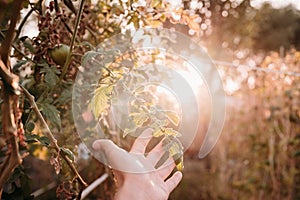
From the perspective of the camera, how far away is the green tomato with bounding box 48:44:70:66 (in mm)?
875

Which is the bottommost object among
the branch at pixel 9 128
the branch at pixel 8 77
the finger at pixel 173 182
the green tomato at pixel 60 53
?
the finger at pixel 173 182

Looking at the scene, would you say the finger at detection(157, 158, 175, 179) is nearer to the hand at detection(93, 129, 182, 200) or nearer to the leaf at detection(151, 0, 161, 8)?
the hand at detection(93, 129, 182, 200)

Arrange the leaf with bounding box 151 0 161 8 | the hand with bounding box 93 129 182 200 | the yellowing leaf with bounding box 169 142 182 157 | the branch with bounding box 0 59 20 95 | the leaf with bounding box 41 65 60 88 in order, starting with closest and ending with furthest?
1. the branch with bounding box 0 59 20 95
2. the yellowing leaf with bounding box 169 142 182 157
3. the hand with bounding box 93 129 182 200
4. the leaf with bounding box 41 65 60 88
5. the leaf with bounding box 151 0 161 8

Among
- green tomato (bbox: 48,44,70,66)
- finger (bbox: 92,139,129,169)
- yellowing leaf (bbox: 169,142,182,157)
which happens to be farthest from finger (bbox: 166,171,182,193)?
green tomato (bbox: 48,44,70,66)

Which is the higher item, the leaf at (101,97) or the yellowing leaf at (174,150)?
the leaf at (101,97)

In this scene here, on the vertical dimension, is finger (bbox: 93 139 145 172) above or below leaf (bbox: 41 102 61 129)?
below

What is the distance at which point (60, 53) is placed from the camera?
88 cm

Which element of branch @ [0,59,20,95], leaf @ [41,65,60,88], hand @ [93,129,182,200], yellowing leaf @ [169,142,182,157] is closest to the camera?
branch @ [0,59,20,95]

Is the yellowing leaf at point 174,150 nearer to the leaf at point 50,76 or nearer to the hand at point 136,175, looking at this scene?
the hand at point 136,175

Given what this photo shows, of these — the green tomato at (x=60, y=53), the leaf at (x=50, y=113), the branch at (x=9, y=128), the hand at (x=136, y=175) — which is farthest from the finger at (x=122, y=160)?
the branch at (x=9, y=128)

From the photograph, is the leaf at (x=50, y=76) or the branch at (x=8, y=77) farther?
the leaf at (x=50, y=76)

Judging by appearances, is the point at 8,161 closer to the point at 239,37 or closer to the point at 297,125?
the point at 297,125

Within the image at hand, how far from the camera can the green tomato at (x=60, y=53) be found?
34.4 inches

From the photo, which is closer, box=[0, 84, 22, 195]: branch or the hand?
box=[0, 84, 22, 195]: branch
